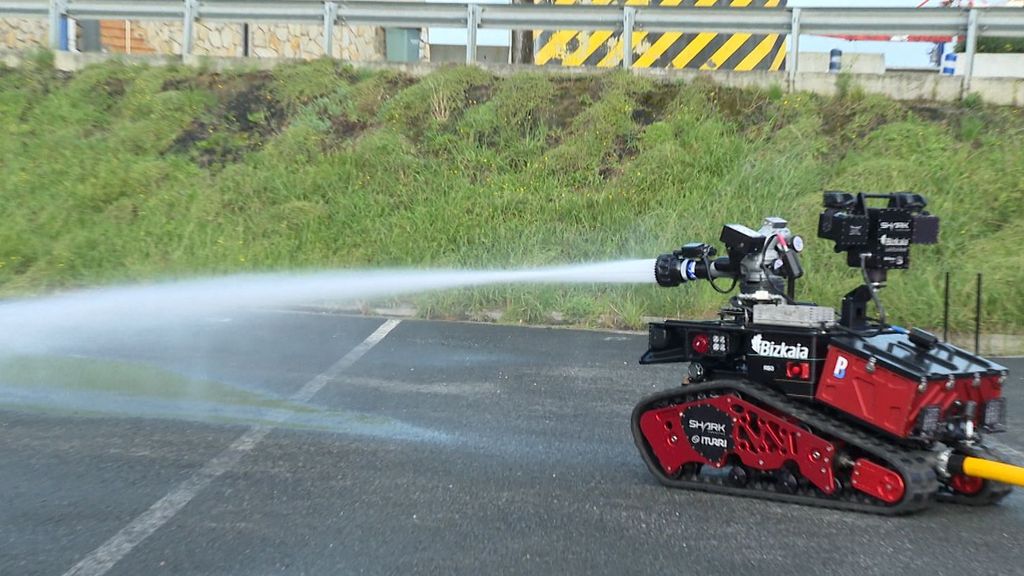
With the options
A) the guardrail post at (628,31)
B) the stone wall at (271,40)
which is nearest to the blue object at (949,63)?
the guardrail post at (628,31)

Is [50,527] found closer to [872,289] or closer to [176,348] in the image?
[872,289]

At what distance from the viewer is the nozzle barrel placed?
15.9 ft

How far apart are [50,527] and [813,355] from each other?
3.82m

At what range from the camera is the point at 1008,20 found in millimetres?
14422

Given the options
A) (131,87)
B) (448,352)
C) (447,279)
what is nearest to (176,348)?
(448,352)

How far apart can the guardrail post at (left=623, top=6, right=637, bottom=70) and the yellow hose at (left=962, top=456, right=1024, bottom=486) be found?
11.6m

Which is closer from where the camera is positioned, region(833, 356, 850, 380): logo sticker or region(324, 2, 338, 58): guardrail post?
region(833, 356, 850, 380): logo sticker

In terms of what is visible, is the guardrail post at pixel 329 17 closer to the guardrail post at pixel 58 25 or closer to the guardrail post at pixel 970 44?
the guardrail post at pixel 58 25

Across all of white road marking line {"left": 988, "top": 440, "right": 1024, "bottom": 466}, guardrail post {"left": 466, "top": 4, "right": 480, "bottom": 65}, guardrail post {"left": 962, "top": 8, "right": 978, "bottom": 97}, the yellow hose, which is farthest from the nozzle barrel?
guardrail post {"left": 466, "top": 4, "right": 480, "bottom": 65}

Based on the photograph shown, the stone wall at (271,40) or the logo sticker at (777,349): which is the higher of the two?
the stone wall at (271,40)

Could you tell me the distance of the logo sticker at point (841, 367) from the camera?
5234 mm

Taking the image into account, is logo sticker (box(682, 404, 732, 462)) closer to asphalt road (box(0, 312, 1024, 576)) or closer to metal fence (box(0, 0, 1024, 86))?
asphalt road (box(0, 312, 1024, 576))

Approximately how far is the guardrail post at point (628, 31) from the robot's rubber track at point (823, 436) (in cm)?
1088

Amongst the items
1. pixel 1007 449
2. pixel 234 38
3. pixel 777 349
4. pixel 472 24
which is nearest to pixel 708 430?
pixel 777 349
